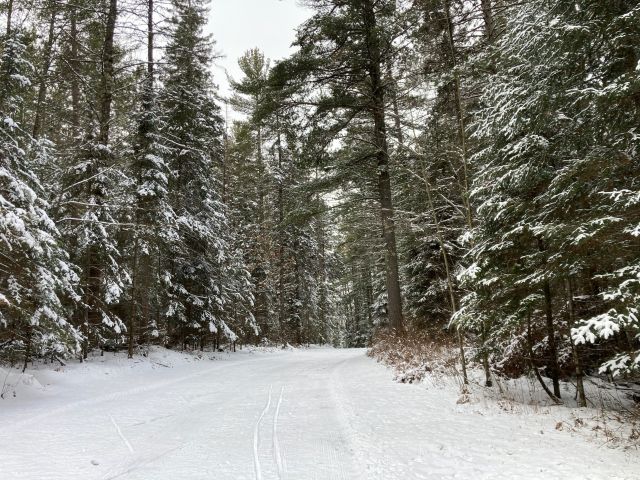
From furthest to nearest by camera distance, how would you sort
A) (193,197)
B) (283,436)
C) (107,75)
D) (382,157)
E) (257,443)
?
(193,197), (382,157), (107,75), (283,436), (257,443)

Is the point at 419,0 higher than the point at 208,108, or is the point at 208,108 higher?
the point at 208,108

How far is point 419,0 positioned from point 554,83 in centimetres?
489

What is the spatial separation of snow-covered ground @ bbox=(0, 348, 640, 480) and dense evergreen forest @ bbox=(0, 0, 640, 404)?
3.60ft

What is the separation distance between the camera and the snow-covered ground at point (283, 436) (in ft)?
12.9

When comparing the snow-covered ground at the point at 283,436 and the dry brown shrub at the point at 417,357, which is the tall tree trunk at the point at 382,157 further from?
the snow-covered ground at the point at 283,436

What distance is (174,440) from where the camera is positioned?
5.05 meters

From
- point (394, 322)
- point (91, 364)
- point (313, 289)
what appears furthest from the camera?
point (313, 289)

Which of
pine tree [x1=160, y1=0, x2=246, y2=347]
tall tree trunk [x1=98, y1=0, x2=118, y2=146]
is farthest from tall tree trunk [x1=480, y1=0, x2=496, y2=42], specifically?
pine tree [x1=160, y1=0, x2=246, y2=347]

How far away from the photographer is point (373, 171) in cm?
1472

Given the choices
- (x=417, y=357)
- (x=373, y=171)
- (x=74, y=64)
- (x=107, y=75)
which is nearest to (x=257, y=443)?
(x=417, y=357)

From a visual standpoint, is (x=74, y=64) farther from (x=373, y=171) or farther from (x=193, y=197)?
(x=373, y=171)

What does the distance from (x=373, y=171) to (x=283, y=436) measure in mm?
11075

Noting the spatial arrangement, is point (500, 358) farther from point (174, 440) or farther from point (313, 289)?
point (313, 289)

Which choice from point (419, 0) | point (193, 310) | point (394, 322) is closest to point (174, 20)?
point (419, 0)
